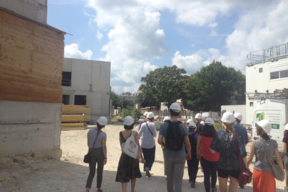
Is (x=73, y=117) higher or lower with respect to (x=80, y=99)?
lower

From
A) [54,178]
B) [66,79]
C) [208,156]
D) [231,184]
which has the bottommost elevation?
[54,178]

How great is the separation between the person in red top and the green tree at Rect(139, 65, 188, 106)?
30316 millimetres

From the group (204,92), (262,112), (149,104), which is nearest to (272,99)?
(262,112)

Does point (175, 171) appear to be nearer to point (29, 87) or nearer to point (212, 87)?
point (29, 87)

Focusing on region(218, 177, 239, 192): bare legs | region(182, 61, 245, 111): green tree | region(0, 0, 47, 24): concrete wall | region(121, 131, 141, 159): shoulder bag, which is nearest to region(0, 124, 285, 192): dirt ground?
region(121, 131, 141, 159): shoulder bag

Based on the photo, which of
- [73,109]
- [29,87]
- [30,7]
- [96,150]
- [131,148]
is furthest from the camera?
[73,109]

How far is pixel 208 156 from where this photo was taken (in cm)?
445

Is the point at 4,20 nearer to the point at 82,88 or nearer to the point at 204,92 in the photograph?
the point at 82,88

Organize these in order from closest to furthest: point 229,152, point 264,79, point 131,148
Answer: point 229,152, point 131,148, point 264,79

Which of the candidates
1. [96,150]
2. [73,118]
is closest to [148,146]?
[96,150]

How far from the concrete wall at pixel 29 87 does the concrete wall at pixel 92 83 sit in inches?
642

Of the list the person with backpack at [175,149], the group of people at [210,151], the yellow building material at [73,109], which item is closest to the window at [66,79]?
the yellow building material at [73,109]

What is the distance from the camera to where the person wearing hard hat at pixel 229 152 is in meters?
3.35

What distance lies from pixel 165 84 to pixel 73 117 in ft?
71.6
